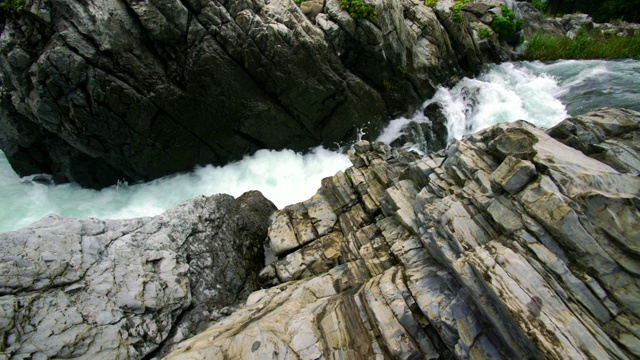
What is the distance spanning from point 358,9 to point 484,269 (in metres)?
13.7

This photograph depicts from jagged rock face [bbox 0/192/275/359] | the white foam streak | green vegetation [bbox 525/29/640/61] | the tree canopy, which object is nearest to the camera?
jagged rock face [bbox 0/192/275/359]

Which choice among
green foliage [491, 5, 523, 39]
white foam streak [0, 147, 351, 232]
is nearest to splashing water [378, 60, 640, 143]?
green foliage [491, 5, 523, 39]

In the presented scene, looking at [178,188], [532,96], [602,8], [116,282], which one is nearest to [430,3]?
[532,96]

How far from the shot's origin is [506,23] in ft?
78.6

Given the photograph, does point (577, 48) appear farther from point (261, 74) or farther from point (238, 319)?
point (238, 319)

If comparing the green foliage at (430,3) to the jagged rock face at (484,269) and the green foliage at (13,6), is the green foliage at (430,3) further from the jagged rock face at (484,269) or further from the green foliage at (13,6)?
the green foliage at (13,6)

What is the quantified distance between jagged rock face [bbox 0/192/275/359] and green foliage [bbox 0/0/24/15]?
8.29 m

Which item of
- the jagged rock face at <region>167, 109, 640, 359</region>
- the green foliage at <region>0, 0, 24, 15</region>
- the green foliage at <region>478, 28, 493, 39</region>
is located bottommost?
the jagged rock face at <region>167, 109, 640, 359</region>

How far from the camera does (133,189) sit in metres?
16.4

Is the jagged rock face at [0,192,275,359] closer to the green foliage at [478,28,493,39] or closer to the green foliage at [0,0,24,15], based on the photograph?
the green foliage at [0,0,24,15]

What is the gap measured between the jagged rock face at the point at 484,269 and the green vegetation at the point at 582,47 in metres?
21.3

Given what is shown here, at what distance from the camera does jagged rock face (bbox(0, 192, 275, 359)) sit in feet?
24.4

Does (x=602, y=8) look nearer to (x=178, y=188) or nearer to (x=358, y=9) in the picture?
(x=358, y=9)

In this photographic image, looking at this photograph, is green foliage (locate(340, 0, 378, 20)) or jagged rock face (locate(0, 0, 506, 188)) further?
green foliage (locate(340, 0, 378, 20))
